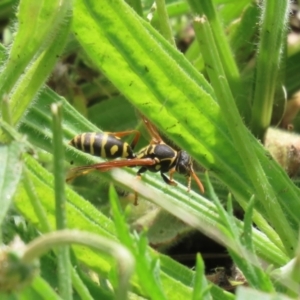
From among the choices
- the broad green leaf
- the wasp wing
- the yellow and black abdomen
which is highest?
the broad green leaf

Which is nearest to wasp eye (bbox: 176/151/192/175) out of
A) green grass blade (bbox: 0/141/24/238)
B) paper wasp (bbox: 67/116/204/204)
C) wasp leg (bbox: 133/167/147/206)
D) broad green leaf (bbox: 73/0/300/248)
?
paper wasp (bbox: 67/116/204/204)

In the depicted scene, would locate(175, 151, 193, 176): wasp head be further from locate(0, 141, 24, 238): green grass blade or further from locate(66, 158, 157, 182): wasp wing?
locate(0, 141, 24, 238): green grass blade

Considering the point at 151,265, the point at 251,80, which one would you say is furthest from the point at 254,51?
the point at 151,265

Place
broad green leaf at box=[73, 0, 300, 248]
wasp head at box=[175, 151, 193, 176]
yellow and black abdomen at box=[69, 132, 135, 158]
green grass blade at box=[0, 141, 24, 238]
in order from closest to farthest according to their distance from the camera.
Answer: green grass blade at box=[0, 141, 24, 238], broad green leaf at box=[73, 0, 300, 248], yellow and black abdomen at box=[69, 132, 135, 158], wasp head at box=[175, 151, 193, 176]

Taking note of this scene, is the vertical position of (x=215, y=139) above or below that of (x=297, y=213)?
above

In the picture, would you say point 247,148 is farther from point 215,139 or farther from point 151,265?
point 151,265

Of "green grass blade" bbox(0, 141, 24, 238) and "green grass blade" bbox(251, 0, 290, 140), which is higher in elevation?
"green grass blade" bbox(251, 0, 290, 140)

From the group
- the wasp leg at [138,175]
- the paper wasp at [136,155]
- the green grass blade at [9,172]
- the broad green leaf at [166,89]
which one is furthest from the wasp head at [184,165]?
the green grass blade at [9,172]

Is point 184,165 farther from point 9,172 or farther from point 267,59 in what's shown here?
point 9,172
